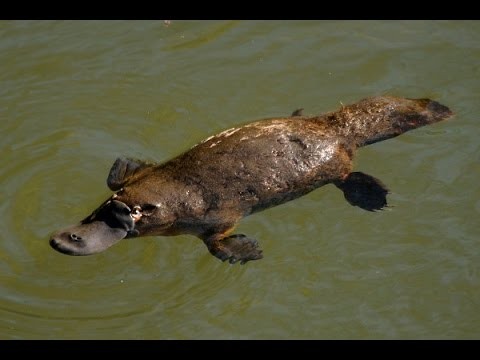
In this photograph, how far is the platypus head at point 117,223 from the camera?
4.68 m

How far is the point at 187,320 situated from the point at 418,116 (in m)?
2.19

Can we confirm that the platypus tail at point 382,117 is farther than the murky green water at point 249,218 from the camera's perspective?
Yes

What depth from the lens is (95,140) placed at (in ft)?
19.7

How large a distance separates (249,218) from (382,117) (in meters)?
1.14

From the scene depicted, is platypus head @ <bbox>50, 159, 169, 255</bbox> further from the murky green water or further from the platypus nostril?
the murky green water

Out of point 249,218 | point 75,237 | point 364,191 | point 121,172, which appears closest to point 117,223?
point 75,237

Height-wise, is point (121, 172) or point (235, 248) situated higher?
point (121, 172)

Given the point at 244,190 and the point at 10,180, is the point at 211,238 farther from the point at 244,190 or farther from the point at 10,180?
the point at 10,180

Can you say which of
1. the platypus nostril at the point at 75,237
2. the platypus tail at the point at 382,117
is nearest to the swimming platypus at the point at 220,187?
the platypus nostril at the point at 75,237

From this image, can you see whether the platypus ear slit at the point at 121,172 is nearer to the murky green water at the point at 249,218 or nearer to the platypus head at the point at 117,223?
the platypus head at the point at 117,223

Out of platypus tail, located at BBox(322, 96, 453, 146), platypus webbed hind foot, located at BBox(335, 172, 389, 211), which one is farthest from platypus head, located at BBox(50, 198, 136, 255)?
platypus tail, located at BBox(322, 96, 453, 146)

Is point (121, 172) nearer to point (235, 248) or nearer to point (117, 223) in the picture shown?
point (117, 223)

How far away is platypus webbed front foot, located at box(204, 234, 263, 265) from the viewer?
4707 millimetres

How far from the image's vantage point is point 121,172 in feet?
16.8
